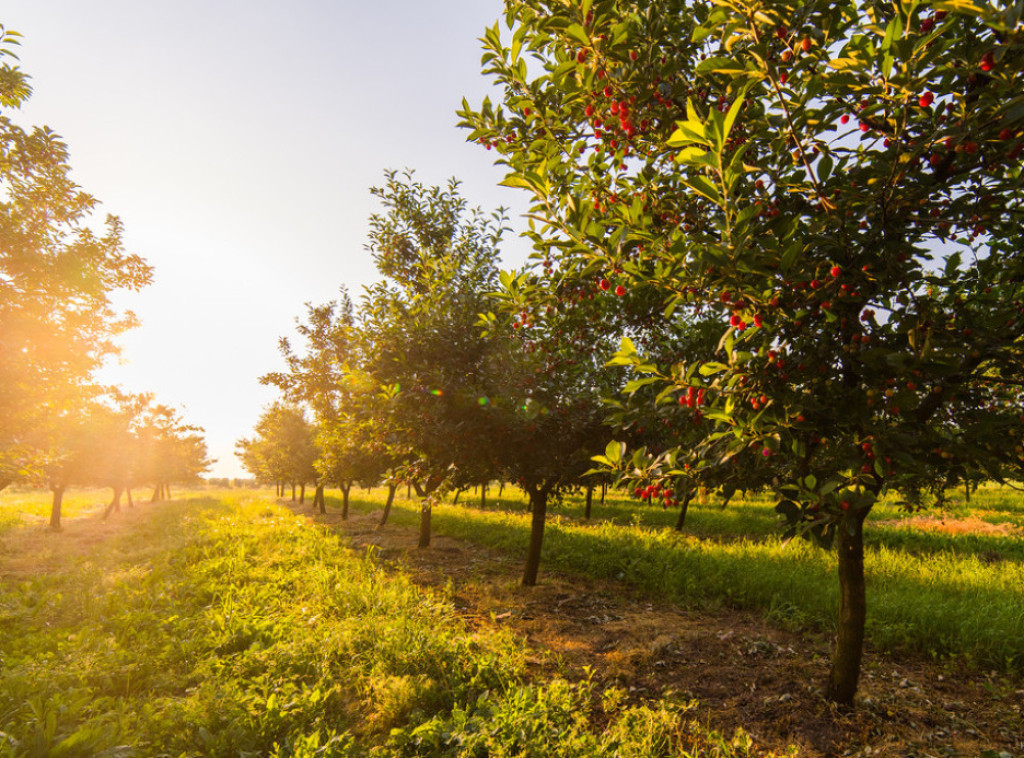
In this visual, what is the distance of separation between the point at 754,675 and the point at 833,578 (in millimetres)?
Answer: 5316

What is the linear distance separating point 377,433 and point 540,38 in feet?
23.7

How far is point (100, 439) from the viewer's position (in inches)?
1063

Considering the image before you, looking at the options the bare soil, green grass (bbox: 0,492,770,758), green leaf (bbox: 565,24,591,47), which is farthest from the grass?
green leaf (bbox: 565,24,591,47)

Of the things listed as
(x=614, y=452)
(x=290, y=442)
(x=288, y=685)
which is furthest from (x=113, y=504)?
(x=614, y=452)

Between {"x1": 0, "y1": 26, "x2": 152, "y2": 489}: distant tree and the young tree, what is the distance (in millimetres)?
10925

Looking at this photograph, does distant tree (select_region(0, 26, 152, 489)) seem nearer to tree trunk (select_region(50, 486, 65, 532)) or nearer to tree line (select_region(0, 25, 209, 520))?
tree line (select_region(0, 25, 209, 520))

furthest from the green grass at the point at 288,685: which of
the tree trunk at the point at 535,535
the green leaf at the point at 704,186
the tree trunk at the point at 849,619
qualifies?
the green leaf at the point at 704,186

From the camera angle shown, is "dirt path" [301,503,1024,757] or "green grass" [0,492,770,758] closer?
"green grass" [0,492,770,758]

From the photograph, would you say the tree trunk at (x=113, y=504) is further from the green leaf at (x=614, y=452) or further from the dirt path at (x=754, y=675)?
the green leaf at (x=614, y=452)

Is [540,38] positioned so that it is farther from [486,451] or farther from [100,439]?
[100,439]

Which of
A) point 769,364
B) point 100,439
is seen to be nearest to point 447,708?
point 769,364

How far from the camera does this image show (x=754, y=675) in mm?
5695

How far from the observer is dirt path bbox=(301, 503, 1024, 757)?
14.7 feet

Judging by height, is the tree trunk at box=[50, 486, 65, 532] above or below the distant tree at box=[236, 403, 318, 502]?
below
